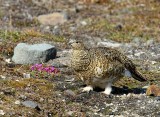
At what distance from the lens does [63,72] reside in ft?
38.4

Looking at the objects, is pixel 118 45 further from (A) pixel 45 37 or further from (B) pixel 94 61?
(B) pixel 94 61

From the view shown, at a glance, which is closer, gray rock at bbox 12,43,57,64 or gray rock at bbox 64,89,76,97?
gray rock at bbox 64,89,76,97

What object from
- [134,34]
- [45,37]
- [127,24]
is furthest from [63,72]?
[127,24]

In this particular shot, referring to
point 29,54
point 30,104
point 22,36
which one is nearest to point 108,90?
point 30,104

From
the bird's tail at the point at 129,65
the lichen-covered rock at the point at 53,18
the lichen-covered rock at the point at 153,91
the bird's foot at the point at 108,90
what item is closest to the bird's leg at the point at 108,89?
the bird's foot at the point at 108,90

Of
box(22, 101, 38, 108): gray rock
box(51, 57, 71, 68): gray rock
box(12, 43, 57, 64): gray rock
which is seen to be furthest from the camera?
box(51, 57, 71, 68): gray rock

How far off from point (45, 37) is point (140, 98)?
5.56m

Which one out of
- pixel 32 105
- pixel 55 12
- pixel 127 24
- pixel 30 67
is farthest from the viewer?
pixel 55 12

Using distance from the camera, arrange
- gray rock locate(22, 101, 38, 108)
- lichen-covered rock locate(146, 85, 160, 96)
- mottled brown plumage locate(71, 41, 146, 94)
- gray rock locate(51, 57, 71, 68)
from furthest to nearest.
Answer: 1. gray rock locate(51, 57, 71, 68)
2. lichen-covered rock locate(146, 85, 160, 96)
3. mottled brown plumage locate(71, 41, 146, 94)
4. gray rock locate(22, 101, 38, 108)

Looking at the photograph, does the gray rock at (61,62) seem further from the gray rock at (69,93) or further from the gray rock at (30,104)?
the gray rock at (30,104)

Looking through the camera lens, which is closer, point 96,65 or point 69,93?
point 96,65

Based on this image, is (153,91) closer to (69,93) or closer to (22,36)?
(69,93)

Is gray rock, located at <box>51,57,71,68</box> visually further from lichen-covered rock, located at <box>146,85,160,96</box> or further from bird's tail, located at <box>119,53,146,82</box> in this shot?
lichen-covered rock, located at <box>146,85,160,96</box>

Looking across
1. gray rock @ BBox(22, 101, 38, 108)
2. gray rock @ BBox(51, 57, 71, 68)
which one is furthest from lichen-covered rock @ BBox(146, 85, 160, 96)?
gray rock @ BBox(51, 57, 71, 68)
